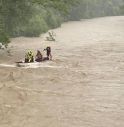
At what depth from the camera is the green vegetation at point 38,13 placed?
29.3 m

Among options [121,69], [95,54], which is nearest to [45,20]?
[95,54]

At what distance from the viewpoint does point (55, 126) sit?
15.5m

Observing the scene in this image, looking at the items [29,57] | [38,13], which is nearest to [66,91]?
[29,57]

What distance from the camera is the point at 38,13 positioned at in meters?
48.9

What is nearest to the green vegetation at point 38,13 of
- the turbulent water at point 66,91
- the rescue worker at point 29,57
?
the rescue worker at point 29,57

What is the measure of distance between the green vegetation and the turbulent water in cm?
266

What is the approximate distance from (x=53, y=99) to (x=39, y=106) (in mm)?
1213

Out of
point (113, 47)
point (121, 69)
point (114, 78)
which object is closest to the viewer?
point (114, 78)

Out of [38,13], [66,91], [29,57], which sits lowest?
[66,91]

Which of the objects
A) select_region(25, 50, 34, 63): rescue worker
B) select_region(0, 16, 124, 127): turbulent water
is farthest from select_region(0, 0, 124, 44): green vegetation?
select_region(0, 16, 124, 127): turbulent water

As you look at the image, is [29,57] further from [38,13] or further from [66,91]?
[38,13]

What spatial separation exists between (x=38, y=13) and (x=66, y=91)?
2950cm

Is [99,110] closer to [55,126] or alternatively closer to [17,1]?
[55,126]

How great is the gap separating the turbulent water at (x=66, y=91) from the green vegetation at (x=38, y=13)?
2.66 meters
